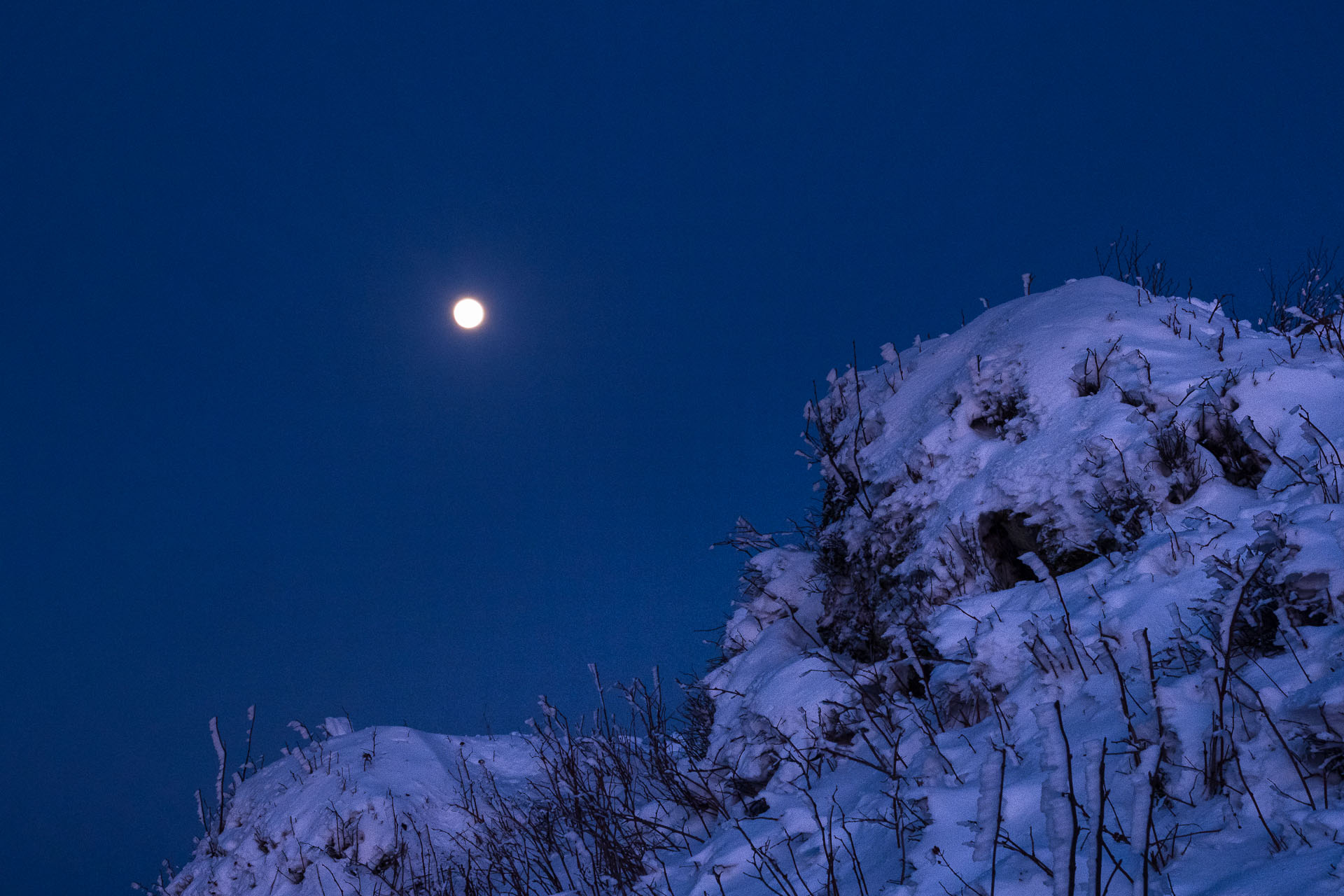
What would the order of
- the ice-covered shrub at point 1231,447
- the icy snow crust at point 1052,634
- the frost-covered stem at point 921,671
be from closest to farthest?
the icy snow crust at point 1052,634 → the frost-covered stem at point 921,671 → the ice-covered shrub at point 1231,447

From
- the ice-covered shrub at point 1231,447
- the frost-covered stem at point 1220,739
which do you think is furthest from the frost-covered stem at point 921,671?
the ice-covered shrub at point 1231,447

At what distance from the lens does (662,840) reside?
4.41 metres

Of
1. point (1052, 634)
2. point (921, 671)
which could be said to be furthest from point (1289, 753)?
point (921, 671)

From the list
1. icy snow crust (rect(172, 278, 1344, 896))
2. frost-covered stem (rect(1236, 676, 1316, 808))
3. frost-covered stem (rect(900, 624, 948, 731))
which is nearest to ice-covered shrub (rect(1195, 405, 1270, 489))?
icy snow crust (rect(172, 278, 1344, 896))

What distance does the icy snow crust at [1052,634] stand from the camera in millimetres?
1896

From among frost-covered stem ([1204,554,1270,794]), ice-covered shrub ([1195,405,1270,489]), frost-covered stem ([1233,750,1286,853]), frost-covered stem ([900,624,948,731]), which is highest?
ice-covered shrub ([1195,405,1270,489])

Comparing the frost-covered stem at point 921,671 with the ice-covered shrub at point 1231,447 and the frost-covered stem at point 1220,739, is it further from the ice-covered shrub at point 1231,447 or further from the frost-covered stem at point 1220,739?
the ice-covered shrub at point 1231,447

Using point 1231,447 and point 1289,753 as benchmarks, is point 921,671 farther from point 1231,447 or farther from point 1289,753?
point 1231,447

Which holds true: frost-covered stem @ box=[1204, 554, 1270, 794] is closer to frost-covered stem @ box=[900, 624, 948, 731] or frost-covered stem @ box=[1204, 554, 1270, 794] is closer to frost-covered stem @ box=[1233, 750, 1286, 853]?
frost-covered stem @ box=[1233, 750, 1286, 853]

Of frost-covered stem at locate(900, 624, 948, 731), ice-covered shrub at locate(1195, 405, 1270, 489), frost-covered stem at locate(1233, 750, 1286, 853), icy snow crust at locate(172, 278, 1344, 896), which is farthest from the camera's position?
ice-covered shrub at locate(1195, 405, 1270, 489)

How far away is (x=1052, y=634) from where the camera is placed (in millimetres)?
2555

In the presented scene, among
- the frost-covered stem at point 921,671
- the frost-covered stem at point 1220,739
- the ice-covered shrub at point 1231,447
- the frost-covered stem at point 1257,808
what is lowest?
the frost-covered stem at point 1257,808

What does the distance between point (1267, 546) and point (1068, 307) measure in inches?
118

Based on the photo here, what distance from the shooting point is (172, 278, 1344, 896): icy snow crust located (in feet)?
6.22
